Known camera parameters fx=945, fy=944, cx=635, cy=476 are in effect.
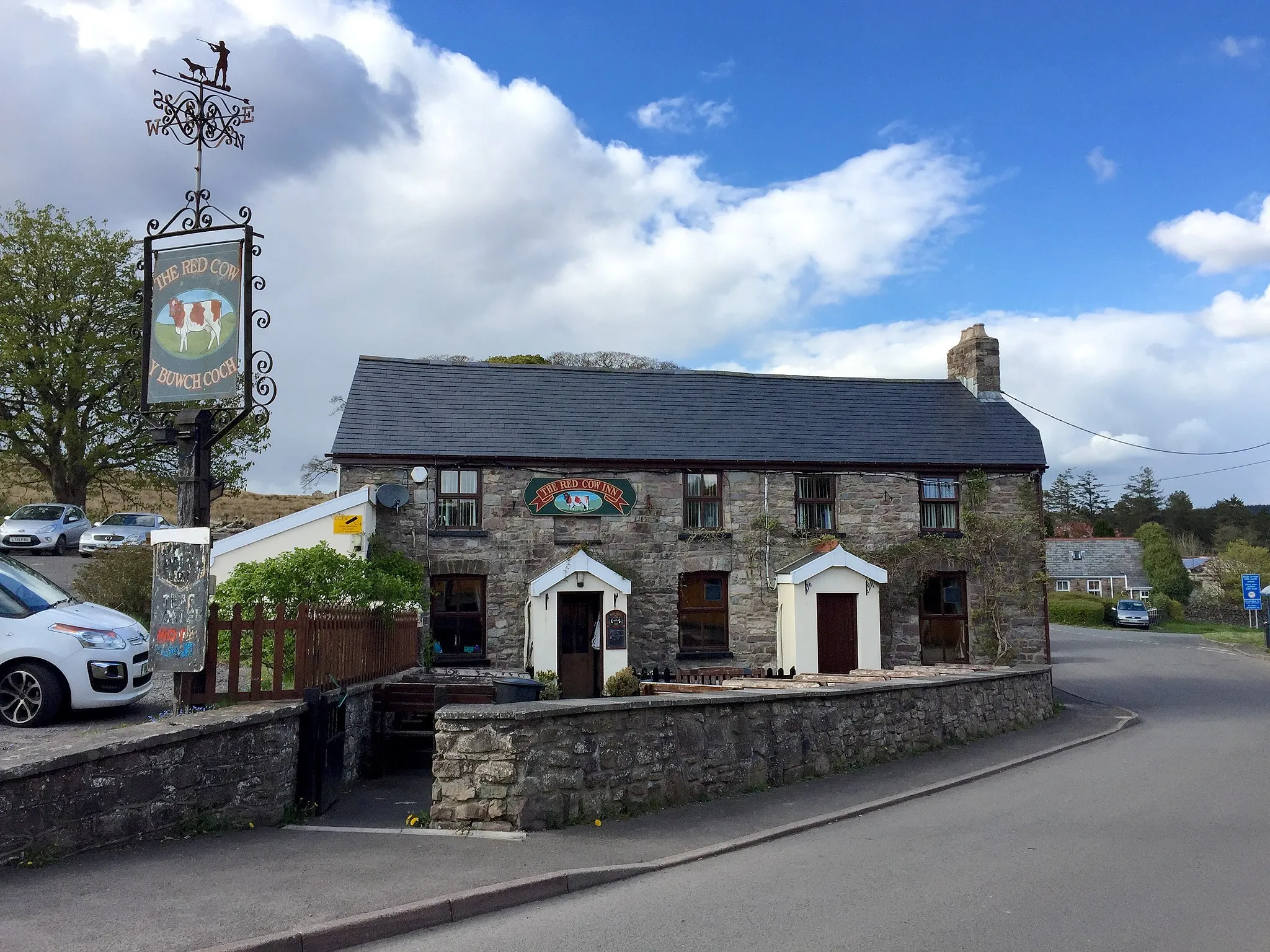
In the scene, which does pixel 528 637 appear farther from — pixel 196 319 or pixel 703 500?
pixel 196 319

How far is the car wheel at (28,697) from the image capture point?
342 inches

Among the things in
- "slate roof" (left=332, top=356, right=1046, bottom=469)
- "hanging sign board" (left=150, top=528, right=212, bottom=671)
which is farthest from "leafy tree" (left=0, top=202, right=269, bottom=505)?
"hanging sign board" (left=150, top=528, right=212, bottom=671)

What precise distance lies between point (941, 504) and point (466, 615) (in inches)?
455

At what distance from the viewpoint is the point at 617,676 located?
61.6 feet

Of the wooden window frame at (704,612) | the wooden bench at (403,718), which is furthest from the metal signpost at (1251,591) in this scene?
the wooden bench at (403,718)

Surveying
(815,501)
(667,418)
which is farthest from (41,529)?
(815,501)

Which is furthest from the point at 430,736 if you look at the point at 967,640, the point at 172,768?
the point at 967,640

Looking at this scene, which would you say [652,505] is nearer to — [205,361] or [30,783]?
[205,361]

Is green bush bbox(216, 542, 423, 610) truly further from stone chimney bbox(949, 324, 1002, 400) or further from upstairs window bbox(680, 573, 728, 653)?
stone chimney bbox(949, 324, 1002, 400)

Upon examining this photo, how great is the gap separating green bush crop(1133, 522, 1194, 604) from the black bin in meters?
57.6

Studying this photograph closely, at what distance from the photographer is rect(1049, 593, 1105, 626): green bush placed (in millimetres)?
51969

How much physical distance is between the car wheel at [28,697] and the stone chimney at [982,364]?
22.2 metres

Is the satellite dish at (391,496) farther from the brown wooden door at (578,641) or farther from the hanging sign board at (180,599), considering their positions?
the hanging sign board at (180,599)

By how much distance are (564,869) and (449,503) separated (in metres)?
14.0
